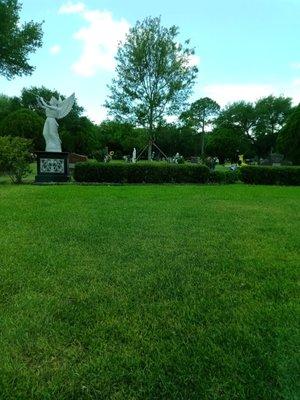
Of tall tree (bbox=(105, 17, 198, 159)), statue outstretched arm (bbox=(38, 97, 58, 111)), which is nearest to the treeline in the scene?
tall tree (bbox=(105, 17, 198, 159))

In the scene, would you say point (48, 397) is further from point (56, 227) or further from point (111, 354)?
point (56, 227)

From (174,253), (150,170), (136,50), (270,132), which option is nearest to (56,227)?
(174,253)

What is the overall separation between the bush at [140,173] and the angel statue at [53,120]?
176 cm

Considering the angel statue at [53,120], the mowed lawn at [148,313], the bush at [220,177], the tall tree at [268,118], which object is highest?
the tall tree at [268,118]

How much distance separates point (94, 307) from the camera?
3.09 metres

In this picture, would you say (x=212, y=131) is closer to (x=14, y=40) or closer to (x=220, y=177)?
(x=14, y=40)

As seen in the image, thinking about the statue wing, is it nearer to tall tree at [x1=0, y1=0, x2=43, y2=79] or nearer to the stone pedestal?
the stone pedestal

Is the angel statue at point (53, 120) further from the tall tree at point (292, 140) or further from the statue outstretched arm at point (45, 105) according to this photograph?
the tall tree at point (292, 140)

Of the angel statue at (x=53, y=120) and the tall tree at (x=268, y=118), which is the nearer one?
the angel statue at (x=53, y=120)

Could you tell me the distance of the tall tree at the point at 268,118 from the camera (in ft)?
228

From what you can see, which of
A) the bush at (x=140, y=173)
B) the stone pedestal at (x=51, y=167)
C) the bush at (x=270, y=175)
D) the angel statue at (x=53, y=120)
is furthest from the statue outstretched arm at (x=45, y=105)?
the bush at (x=270, y=175)

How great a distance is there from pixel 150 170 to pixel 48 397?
1484cm

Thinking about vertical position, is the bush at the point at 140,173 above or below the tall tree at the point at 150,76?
below

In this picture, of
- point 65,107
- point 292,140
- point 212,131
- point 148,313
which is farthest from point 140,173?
point 212,131
